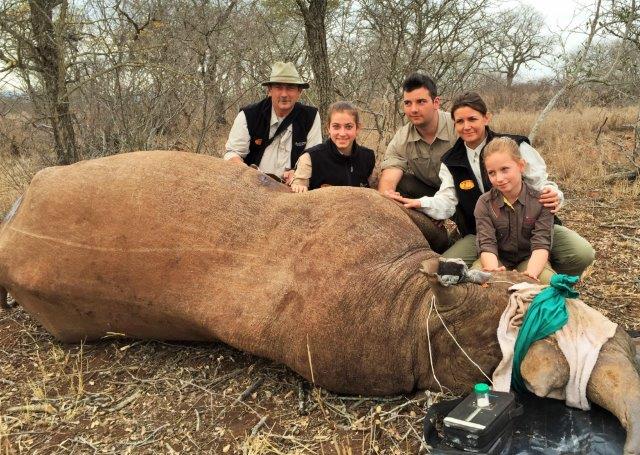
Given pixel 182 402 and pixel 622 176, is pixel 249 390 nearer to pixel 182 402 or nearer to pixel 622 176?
pixel 182 402

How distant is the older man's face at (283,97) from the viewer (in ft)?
16.3

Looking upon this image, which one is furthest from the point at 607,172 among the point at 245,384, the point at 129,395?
the point at 129,395

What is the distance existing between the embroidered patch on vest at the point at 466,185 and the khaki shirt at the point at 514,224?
296 millimetres

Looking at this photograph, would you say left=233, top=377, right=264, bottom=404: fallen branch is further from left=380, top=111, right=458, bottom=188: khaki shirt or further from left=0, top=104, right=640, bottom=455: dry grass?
left=380, top=111, right=458, bottom=188: khaki shirt

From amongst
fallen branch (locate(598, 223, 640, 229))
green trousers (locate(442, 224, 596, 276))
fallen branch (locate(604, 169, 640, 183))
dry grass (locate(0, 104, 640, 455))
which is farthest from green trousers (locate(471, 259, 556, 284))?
fallen branch (locate(604, 169, 640, 183))

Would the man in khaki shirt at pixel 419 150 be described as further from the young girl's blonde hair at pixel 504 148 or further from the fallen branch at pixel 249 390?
the fallen branch at pixel 249 390

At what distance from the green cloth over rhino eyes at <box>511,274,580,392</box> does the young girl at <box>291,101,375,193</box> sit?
2060 millimetres

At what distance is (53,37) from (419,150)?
403 centimetres

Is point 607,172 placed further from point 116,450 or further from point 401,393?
point 116,450

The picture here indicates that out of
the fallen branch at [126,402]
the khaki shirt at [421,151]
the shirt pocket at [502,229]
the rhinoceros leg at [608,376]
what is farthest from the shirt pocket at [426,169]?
the fallen branch at [126,402]

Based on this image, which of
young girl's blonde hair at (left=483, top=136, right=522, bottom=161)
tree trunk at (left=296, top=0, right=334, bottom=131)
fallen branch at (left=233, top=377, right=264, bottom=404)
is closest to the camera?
fallen branch at (left=233, top=377, right=264, bottom=404)

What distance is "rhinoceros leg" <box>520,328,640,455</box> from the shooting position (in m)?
2.18

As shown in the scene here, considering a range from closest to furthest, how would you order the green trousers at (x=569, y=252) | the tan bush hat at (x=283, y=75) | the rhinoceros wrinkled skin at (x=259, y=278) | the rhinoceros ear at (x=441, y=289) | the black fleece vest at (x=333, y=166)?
the rhinoceros ear at (x=441, y=289) → the rhinoceros wrinkled skin at (x=259, y=278) → the green trousers at (x=569, y=252) → the black fleece vest at (x=333, y=166) → the tan bush hat at (x=283, y=75)

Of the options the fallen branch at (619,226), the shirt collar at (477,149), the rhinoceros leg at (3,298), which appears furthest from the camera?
the fallen branch at (619,226)
